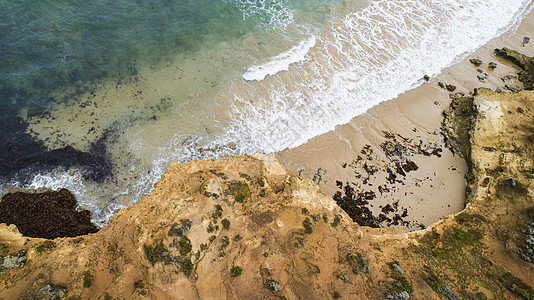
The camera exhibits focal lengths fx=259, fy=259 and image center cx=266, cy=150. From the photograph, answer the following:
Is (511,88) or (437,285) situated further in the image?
(511,88)

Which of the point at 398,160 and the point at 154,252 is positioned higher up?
the point at 154,252

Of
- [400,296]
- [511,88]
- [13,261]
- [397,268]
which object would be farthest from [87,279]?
[511,88]

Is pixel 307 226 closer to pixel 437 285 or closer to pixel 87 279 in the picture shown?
pixel 437 285

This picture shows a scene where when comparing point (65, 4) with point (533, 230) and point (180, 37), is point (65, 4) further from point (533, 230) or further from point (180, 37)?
point (533, 230)

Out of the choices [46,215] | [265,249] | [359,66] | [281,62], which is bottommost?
[46,215]

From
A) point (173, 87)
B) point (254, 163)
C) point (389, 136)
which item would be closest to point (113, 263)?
point (254, 163)

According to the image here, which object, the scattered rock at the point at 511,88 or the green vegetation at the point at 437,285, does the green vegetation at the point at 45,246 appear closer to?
the green vegetation at the point at 437,285

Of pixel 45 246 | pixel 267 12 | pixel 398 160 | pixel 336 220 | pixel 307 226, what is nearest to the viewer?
pixel 45 246
